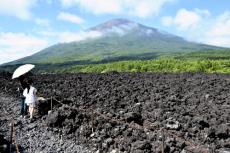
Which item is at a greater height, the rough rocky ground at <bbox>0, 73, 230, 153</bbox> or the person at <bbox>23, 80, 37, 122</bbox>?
→ the person at <bbox>23, 80, 37, 122</bbox>

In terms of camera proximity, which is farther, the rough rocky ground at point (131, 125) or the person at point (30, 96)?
the person at point (30, 96)

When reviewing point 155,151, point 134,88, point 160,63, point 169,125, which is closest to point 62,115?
point 169,125

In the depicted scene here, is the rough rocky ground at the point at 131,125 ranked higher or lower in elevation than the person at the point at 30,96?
lower

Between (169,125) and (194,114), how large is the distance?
2611 mm

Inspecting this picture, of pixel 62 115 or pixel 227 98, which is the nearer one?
pixel 62 115

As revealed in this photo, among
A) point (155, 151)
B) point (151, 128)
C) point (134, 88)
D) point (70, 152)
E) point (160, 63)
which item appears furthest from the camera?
point (160, 63)

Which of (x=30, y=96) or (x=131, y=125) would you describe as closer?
(x=131, y=125)

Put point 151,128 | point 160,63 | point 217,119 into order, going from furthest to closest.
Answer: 1. point 160,63
2. point 217,119
3. point 151,128

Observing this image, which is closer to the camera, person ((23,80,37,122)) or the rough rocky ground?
the rough rocky ground

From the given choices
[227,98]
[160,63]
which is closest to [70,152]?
[227,98]

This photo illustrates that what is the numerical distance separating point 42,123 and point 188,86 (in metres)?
12.2

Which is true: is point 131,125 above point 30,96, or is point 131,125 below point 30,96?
Answer: below

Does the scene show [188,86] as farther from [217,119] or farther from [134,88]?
[217,119]

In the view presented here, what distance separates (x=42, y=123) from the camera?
15766mm
